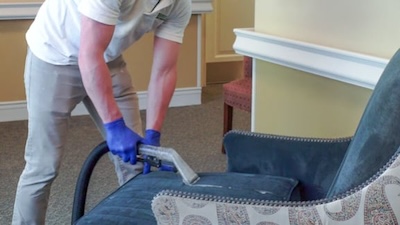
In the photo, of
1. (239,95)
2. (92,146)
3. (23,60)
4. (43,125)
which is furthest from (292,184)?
(23,60)

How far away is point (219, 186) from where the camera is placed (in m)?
1.44

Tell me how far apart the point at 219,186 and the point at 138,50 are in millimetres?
2660

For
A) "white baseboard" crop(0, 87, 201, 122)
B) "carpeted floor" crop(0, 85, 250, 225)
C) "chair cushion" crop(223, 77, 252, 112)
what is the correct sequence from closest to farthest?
"carpeted floor" crop(0, 85, 250, 225) < "chair cushion" crop(223, 77, 252, 112) < "white baseboard" crop(0, 87, 201, 122)

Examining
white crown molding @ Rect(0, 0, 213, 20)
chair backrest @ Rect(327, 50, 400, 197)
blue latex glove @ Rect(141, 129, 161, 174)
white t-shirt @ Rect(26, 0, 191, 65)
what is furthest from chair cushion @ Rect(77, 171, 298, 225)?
white crown molding @ Rect(0, 0, 213, 20)

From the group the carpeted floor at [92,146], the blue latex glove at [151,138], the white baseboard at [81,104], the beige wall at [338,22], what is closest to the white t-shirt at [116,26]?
the blue latex glove at [151,138]

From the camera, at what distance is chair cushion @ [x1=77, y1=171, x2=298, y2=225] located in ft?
4.46

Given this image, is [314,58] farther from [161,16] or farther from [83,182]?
[83,182]

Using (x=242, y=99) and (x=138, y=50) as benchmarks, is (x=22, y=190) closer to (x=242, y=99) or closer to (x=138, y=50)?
(x=242, y=99)

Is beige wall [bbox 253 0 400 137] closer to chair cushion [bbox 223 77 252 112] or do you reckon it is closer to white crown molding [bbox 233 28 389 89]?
white crown molding [bbox 233 28 389 89]

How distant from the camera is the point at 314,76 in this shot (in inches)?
72.3

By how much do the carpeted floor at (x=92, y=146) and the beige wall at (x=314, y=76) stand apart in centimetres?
90

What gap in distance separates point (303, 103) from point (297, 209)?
875mm

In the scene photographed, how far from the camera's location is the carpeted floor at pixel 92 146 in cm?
253

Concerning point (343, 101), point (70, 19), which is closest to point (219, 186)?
point (343, 101)
